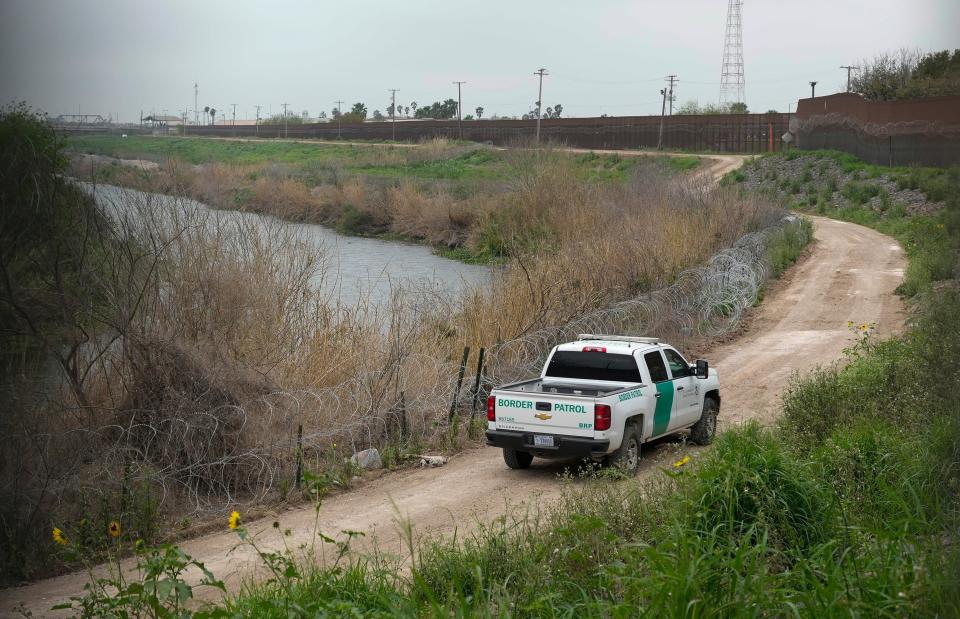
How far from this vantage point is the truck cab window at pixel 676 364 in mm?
14803

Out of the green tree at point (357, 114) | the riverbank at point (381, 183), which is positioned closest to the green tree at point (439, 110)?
the green tree at point (357, 114)

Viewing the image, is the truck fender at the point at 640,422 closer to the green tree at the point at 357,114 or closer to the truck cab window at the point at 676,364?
the truck cab window at the point at 676,364

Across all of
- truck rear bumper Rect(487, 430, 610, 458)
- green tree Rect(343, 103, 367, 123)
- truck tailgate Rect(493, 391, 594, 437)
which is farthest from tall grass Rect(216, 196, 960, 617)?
green tree Rect(343, 103, 367, 123)

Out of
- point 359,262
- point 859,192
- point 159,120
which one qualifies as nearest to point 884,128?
point 859,192

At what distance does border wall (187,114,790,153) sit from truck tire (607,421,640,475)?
62.4 meters

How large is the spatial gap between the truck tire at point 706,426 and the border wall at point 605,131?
60.7 meters

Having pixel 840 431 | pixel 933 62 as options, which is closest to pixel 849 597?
pixel 840 431

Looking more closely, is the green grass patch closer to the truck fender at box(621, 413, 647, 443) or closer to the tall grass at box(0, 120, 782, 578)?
the tall grass at box(0, 120, 782, 578)

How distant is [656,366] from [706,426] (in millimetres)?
1937

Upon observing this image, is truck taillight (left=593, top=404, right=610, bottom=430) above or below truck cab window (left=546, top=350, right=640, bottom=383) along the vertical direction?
below

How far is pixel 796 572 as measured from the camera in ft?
21.5

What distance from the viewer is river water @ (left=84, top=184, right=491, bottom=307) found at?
1749cm

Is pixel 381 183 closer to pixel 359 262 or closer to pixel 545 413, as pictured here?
pixel 359 262

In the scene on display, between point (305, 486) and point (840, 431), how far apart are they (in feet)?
22.6
